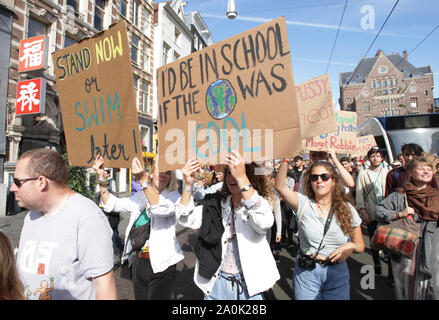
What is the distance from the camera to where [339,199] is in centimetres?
225

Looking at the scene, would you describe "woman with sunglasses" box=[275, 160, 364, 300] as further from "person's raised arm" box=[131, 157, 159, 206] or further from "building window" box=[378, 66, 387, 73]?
"building window" box=[378, 66, 387, 73]

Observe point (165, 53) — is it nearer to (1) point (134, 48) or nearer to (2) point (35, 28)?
(1) point (134, 48)

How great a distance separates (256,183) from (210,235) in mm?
579

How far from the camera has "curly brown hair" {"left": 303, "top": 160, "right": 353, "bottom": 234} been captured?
7.06ft

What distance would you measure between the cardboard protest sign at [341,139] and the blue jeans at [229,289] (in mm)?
2240

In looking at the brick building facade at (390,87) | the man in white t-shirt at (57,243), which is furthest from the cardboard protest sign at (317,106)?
the brick building facade at (390,87)

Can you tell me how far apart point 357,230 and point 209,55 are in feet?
6.01

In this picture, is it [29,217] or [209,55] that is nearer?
[29,217]

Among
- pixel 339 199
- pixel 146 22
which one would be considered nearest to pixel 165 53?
pixel 146 22

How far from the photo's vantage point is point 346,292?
2057mm

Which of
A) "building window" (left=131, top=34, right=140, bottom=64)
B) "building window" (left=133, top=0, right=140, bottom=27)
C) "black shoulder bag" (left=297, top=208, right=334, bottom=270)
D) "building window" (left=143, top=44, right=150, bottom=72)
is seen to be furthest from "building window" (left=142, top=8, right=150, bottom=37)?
"black shoulder bag" (left=297, top=208, right=334, bottom=270)

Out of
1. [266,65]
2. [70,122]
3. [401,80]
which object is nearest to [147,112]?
[70,122]
